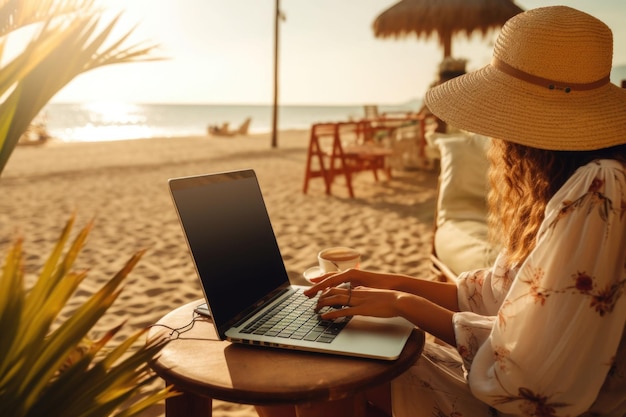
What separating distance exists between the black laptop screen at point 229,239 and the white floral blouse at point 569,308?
631mm

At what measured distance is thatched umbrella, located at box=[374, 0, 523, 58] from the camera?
876 centimetres

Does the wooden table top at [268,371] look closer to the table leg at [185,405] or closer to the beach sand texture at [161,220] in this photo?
the table leg at [185,405]

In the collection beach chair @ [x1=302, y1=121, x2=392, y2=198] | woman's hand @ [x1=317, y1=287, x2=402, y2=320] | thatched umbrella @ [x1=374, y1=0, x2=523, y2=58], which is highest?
thatched umbrella @ [x1=374, y1=0, x2=523, y2=58]

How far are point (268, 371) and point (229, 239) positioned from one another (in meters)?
0.40

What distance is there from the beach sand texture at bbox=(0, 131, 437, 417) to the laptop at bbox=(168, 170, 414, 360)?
2.39 feet

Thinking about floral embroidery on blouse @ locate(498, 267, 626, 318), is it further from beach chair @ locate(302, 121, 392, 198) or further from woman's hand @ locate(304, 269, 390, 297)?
beach chair @ locate(302, 121, 392, 198)

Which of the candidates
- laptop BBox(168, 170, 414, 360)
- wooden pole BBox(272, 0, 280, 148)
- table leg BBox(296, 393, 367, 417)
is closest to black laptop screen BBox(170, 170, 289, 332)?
laptop BBox(168, 170, 414, 360)

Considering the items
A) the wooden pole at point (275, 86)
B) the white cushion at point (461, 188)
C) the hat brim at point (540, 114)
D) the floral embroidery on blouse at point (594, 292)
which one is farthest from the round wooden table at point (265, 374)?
the wooden pole at point (275, 86)

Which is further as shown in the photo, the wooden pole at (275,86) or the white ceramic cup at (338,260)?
the wooden pole at (275,86)

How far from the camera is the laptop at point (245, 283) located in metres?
1.10

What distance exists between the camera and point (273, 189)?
718cm

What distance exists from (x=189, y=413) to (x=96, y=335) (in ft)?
6.23

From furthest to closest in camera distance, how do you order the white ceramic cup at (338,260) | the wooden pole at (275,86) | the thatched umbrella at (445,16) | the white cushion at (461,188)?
the wooden pole at (275,86) < the thatched umbrella at (445,16) < the white cushion at (461,188) < the white ceramic cup at (338,260)

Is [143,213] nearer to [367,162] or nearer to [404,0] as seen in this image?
[367,162]
